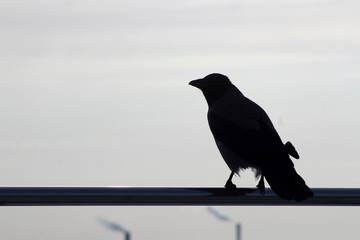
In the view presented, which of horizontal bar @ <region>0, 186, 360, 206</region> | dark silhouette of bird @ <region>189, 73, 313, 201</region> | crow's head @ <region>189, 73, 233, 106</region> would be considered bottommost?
horizontal bar @ <region>0, 186, 360, 206</region>

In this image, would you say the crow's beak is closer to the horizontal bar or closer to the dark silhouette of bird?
the dark silhouette of bird

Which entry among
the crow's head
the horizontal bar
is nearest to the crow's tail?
the horizontal bar

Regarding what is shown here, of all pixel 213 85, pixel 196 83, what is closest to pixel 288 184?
pixel 213 85

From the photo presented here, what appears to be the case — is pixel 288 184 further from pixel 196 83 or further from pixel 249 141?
pixel 196 83

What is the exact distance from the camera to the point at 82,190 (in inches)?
98.7

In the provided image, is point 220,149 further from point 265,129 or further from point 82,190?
point 82,190

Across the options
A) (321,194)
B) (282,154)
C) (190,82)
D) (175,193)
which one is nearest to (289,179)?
(282,154)

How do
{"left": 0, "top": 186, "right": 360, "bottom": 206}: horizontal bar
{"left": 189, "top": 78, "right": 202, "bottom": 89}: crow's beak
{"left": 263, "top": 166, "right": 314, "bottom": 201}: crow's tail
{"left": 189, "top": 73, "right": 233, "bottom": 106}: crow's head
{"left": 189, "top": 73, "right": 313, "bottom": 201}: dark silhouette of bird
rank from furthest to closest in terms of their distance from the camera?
1. {"left": 189, "top": 78, "right": 202, "bottom": 89}: crow's beak
2. {"left": 189, "top": 73, "right": 233, "bottom": 106}: crow's head
3. {"left": 189, "top": 73, "right": 313, "bottom": 201}: dark silhouette of bird
4. {"left": 263, "top": 166, "right": 314, "bottom": 201}: crow's tail
5. {"left": 0, "top": 186, "right": 360, "bottom": 206}: horizontal bar

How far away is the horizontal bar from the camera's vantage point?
97.6 inches

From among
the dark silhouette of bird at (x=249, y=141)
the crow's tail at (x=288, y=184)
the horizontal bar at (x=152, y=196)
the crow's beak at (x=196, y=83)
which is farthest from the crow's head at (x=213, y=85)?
the horizontal bar at (x=152, y=196)

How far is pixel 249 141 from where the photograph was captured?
5.18m

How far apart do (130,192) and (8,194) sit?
394 millimetres

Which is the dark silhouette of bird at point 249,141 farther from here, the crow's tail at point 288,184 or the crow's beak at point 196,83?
the crow's beak at point 196,83

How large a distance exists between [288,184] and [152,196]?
1.41 meters
